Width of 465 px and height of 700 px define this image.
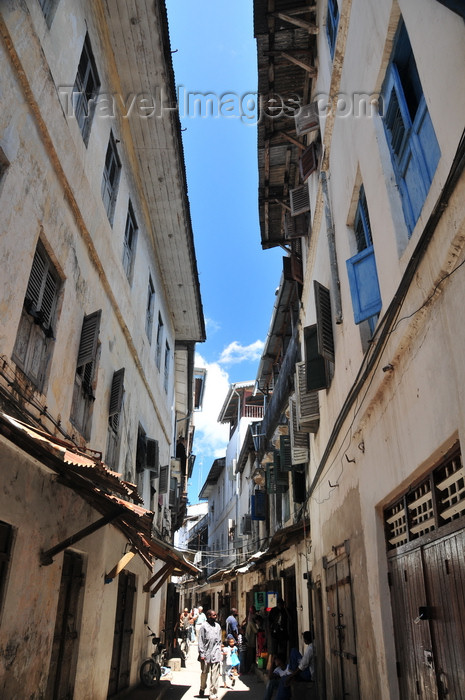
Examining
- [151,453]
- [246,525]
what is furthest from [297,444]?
[246,525]

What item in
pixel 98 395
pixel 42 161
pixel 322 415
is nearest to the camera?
pixel 42 161

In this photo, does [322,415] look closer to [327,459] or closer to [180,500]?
[327,459]

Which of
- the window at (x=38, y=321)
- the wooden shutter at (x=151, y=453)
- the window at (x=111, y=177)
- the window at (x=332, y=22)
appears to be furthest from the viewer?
the wooden shutter at (x=151, y=453)

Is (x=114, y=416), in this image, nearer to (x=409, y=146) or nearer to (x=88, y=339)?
(x=88, y=339)

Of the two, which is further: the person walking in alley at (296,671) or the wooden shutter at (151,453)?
the wooden shutter at (151,453)

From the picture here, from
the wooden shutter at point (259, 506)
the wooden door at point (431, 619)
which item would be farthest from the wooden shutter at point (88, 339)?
the wooden shutter at point (259, 506)

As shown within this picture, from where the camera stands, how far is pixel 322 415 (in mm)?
10586

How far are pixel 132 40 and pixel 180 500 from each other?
21.0m

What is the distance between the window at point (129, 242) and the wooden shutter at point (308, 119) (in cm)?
400

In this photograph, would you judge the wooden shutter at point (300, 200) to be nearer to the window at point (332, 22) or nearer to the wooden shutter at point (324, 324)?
the window at point (332, 22)

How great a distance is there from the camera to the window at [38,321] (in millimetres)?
5941

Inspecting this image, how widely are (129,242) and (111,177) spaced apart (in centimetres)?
200

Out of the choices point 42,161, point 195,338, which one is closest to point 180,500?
point 195,338

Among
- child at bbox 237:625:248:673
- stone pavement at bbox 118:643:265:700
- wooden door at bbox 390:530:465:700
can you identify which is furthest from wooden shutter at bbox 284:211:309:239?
child at bbox 237:625:248:673
